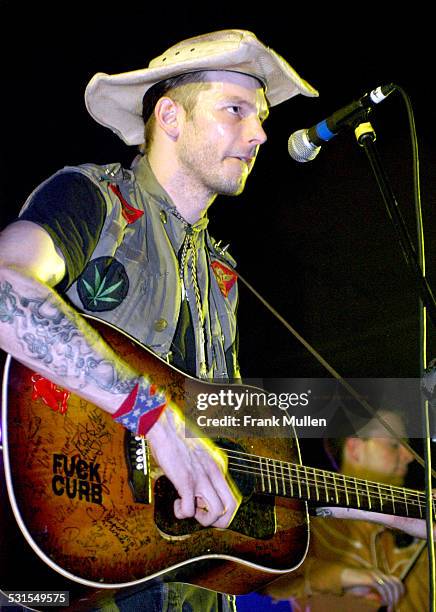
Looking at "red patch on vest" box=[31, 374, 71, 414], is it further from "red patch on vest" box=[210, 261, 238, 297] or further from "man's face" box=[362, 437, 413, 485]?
"man's face" box=[362, 437, 413, 485]

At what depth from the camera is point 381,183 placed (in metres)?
1.38

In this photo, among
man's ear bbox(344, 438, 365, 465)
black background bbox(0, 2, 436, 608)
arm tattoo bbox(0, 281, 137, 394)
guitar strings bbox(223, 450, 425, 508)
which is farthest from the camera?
man's ear bbox(344, 438, 365, 465)

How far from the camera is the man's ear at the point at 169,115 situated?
177 centimetres

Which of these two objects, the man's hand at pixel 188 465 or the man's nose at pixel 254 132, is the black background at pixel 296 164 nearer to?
the man's nose at pixel 254 132

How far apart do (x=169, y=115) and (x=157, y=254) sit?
16.7 inches

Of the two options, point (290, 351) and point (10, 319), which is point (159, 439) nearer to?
point (10, 319)

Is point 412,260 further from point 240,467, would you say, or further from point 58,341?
point 58,341

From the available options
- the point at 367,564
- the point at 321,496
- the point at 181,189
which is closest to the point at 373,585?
the point at 367,564

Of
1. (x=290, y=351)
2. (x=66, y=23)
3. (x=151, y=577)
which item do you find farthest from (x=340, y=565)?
(x=66, y=23)

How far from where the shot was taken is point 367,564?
8.05 ft

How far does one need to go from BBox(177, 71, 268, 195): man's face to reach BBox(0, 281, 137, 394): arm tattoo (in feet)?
2.33

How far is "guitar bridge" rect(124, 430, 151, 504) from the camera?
126cm

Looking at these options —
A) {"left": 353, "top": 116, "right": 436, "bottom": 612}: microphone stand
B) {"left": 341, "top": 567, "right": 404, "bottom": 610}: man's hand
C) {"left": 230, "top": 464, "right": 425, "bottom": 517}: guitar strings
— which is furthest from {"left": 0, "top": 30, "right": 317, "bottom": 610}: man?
{"left": 341, "top": 567, "right": 404, "bottom": 610}: man's hand

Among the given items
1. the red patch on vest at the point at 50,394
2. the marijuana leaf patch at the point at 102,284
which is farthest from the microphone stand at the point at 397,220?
the red patch on vest at the point at 50,394
